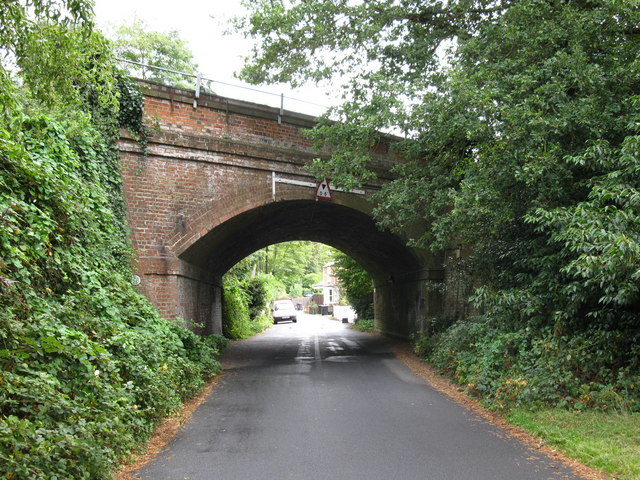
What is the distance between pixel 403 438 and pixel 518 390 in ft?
6.90

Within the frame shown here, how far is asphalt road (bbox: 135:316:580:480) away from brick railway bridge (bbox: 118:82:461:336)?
3073mm

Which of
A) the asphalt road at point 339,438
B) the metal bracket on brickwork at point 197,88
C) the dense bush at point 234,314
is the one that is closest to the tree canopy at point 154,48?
the dense bush at point 234,314

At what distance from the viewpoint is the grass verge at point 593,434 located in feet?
14.3

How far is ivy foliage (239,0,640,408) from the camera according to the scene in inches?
245

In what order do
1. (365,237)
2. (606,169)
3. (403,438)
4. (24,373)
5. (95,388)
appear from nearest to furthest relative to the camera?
(24,373) → (95,388) → (403,438) → (606,169) → (365,237)

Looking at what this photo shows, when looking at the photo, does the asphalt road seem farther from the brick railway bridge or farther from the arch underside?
the arch underside

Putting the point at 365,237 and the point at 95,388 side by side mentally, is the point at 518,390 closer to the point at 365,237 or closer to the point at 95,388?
the point at 95,388

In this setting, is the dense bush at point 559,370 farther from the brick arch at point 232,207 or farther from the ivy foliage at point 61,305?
the brick arch at point 232,207

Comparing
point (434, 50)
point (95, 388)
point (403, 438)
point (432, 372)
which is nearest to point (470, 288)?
point (432, 372)

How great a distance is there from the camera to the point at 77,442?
3.64 meters

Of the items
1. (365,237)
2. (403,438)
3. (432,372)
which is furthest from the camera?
(365,237)

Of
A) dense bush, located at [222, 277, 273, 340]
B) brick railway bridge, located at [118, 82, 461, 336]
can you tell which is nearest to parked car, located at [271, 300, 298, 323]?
dense bush, located at [222, 277, 273, 340]

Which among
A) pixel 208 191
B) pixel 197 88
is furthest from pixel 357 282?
pixel 197 88

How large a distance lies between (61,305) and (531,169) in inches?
244
